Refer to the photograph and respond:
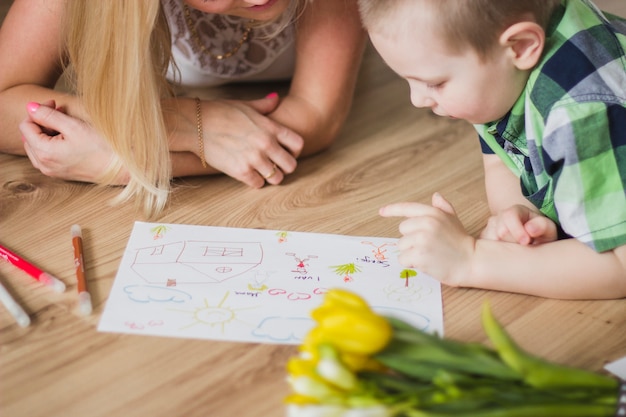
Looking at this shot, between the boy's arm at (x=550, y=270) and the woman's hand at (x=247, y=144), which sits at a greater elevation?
the boy's arm at (x=550, y=270)

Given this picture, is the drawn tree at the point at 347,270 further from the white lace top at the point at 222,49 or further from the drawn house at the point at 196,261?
the white lace top at the point at 222,49

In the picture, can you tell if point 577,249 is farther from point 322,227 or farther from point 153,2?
point 153,2

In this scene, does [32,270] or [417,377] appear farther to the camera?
[32,270]

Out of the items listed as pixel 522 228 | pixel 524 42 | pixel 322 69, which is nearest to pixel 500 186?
pixel 522 228

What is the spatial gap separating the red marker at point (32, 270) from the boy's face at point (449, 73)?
0.48 m

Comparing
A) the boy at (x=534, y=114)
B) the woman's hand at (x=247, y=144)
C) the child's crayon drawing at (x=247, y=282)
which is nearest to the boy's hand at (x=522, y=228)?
the boy at (x=534, y=114)

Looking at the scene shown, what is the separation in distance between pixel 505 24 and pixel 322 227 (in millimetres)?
371

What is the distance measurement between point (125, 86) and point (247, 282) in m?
0.35

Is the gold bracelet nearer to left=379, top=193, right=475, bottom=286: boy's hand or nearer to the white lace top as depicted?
the white lace top

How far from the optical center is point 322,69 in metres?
1.31

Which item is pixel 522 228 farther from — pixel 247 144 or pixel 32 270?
pixel 32 270

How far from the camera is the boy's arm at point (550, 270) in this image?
930 mm

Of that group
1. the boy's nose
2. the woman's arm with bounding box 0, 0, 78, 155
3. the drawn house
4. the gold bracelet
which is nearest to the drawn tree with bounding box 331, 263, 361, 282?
the drawn house

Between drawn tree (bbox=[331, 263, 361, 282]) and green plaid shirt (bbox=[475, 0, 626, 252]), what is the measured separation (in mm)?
257
